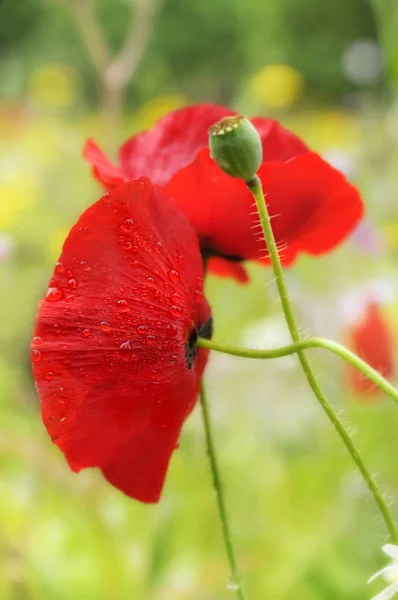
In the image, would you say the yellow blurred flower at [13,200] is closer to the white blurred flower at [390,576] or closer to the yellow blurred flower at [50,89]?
the white blurred flower at [390,576]

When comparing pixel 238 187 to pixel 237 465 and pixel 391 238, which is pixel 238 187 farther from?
pixel 391 238

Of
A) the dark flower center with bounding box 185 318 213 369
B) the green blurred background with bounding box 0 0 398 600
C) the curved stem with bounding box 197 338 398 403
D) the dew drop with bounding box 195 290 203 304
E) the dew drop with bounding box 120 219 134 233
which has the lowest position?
the green blurred background with bounding box 0 0 398 600

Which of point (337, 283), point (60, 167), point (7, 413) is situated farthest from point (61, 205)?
point (7, 413)

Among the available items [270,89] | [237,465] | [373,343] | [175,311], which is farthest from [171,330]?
[270,89]

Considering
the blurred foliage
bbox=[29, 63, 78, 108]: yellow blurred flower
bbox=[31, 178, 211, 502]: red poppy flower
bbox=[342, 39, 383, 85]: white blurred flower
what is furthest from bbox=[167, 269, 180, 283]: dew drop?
the blurred foliage

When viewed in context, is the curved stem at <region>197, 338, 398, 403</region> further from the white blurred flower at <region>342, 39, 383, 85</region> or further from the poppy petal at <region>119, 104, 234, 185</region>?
the white blurred flower at <region>342, 39, 383, 85</region>

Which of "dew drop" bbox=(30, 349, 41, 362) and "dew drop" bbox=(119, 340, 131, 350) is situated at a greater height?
"dew drop" bbox=(30, 349, 41, 362)

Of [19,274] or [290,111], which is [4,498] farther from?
[290,111]
